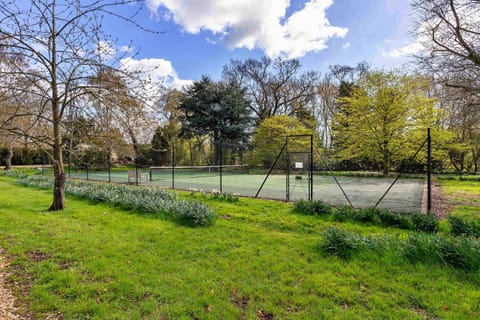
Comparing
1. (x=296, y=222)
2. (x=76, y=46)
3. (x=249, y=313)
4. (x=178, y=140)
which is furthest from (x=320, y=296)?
(x=178, y=140)

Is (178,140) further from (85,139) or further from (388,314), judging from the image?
(388,314)

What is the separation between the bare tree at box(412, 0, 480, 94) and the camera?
9905 mm

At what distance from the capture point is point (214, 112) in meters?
25.6

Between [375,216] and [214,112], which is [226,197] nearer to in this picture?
[375,216]

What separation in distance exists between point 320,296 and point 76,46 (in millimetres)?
5098

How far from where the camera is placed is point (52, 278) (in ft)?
9.46

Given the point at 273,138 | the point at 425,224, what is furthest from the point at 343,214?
the point at 273,138

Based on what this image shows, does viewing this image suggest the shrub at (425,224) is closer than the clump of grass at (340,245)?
No

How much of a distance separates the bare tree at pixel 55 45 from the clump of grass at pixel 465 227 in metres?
6.21

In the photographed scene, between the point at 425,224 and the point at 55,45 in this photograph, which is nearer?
the point at 425,224

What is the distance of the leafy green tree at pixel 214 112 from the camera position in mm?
25453

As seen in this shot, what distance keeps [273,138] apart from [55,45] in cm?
1593

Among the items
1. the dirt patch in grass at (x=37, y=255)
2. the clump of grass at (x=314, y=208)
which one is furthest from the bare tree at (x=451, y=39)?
the dirt patch in grass at (x=37, y=255)

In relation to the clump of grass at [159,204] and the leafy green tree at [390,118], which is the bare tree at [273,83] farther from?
the clump of grass at [159,204]
